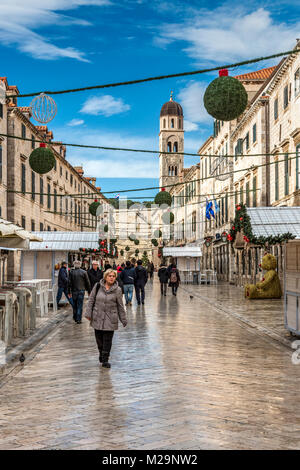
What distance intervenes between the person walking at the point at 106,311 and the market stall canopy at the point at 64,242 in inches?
558

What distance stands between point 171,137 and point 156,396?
91.4 m

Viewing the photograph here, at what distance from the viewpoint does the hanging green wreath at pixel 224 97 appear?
867 centimetres

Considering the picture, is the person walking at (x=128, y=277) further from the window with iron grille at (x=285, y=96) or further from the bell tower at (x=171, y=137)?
the bell tower at (x=171, y=137)

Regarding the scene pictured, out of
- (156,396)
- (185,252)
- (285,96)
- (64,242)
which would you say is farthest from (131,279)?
(185,252)

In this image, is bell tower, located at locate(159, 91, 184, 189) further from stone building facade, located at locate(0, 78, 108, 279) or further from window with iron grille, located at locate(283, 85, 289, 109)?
window with iron grille, located at locate(283, 85, 289, 109)

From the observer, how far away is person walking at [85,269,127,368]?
8.62 m

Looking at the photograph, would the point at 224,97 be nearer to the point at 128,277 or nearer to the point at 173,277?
the point at 128,277

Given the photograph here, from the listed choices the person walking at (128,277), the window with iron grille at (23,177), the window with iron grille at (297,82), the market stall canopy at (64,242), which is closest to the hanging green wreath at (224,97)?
the person walking at (128,277)

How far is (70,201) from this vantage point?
51500 millimetres

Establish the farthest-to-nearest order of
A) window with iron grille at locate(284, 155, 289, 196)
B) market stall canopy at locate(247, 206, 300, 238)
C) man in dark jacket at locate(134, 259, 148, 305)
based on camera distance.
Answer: window with iron grille at locate(284, 155, 289, 196)
market stall canopy at locate(247, 206, 300, 238)
man in dark jacket at locate(134, 259, 148, 305)

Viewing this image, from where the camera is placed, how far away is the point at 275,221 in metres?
22.9

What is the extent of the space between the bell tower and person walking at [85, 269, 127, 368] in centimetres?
8697

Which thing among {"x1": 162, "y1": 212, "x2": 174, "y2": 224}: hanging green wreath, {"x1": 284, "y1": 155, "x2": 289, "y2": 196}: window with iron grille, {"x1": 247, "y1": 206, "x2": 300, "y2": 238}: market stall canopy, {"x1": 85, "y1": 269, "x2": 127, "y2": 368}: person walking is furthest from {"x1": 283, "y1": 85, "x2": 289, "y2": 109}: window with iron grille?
{"x1": 85, "y1": 269, "x2": 127, "y2": 368}: person walking

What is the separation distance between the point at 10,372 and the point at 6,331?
2.13 metres
